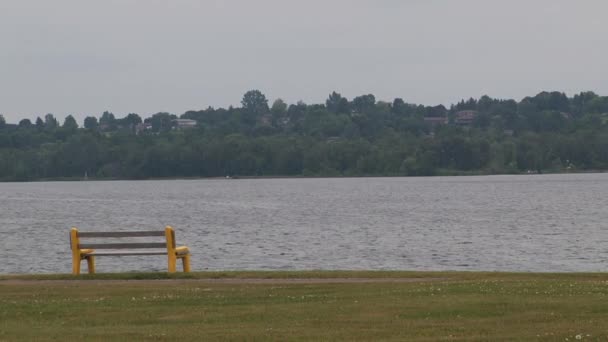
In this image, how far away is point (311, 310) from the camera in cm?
2114

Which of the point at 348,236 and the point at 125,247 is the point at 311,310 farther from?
the point at 348,236

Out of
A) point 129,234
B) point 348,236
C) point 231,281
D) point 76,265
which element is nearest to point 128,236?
point 129,234

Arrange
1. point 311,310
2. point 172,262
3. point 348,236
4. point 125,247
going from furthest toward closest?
point 348,236, point 125,247, point 172,262, point 311,310

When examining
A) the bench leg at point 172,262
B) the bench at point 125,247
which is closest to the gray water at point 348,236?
the bench at point 125,247

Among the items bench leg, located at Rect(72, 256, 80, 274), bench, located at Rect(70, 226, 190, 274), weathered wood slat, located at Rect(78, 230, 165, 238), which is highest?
weathered wood slat, located at Rect(78, 230, 165, 238)

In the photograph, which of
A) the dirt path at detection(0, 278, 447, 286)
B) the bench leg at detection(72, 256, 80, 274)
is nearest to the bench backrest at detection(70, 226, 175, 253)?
the bench leg at detection(72, 256, 80, 274)

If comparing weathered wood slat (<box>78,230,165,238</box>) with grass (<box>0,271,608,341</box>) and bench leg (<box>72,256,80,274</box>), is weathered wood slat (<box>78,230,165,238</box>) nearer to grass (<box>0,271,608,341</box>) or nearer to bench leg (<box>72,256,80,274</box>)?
bench leg (<box>72,256,80,274</box>)

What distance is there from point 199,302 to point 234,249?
37255 millimetres

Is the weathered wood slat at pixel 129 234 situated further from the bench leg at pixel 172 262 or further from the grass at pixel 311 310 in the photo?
the grass at pixel 311 310

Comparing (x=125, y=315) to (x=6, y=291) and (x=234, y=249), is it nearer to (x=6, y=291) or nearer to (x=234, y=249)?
(x=6, y=291)

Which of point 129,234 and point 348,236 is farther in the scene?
point 348,236

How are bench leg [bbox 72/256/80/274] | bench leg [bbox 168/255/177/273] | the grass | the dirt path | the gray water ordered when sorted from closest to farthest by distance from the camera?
1. the grass
2. the dirt path
3. bench leg [bbox 168/255/177/273]
4. bench leg [bbox 72/256/80/274]
5. the gray water

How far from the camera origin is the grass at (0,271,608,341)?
18.8 meters

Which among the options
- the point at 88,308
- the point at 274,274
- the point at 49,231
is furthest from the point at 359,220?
the point at 88,308
